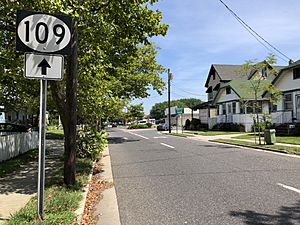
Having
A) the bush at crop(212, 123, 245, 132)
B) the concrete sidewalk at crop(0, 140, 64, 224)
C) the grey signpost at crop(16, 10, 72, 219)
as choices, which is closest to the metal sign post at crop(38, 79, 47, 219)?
the grey signpost at crop(16, 10, 72, 219)

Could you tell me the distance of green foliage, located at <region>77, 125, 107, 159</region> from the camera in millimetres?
12625

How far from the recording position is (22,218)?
5.02 m

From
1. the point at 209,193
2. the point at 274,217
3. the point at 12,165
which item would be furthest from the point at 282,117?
the point at 274,217

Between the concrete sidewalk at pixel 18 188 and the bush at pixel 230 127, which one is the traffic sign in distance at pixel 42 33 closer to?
the concrete sidewalk at pixel 18 188

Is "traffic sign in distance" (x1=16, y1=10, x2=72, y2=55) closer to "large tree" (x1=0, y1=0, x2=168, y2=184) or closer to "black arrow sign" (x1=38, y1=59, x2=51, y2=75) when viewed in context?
"black arrow sign" (x1=38, y1=59, x2=51, y2=75)

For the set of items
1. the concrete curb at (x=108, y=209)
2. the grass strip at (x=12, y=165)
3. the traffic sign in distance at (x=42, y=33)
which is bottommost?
the concrete curb at (x=108, y=209)

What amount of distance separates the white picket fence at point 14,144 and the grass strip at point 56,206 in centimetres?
491

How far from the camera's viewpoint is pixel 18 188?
7.65 m

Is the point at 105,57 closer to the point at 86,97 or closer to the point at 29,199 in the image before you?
the point at 86,97

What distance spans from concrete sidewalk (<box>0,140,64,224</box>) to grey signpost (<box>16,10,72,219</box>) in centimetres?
125

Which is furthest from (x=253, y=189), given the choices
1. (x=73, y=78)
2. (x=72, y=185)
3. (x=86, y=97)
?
(x=86, y=97)

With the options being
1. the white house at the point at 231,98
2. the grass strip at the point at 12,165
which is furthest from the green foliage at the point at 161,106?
the grass strip at the point at 12,165

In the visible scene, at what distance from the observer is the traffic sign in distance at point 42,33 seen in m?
4.88

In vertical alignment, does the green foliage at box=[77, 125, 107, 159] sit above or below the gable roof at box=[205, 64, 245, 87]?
below
